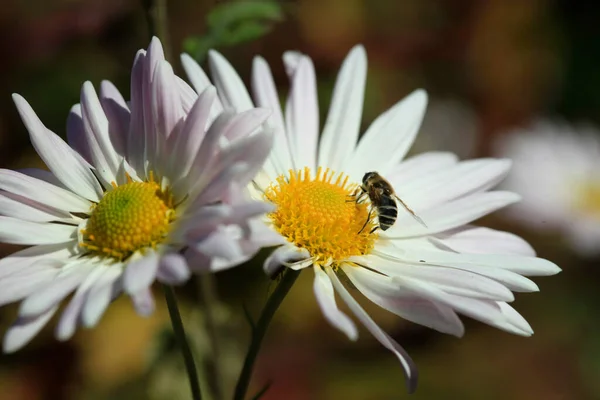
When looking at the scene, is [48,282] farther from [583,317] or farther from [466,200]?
[583,317]

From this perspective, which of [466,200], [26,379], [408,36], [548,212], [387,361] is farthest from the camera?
[408,36]

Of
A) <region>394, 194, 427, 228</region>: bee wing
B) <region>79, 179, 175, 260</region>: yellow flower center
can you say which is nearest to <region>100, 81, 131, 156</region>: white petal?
<region>79, 179, 175, 260</region>: yellow flower center

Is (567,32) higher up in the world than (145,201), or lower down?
higher up

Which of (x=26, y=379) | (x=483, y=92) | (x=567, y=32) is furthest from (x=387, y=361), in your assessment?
(x=567, y=32)

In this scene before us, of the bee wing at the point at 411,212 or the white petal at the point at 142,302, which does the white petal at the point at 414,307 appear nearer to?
the bee wing at the point at 411,212

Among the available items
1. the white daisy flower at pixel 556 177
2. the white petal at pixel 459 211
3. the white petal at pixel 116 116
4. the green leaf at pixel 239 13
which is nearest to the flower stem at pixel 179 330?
the white petal at pixel 116 116

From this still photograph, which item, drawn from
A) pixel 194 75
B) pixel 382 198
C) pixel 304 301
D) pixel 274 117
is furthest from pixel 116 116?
pixel 304 301

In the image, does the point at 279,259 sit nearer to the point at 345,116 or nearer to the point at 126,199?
the point at 126,199
